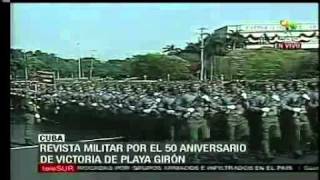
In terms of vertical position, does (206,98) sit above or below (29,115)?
above

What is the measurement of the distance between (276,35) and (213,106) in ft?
2.43

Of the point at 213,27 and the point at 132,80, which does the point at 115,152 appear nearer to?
the point at 132,80

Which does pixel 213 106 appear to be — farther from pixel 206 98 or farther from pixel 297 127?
pixel 297 127

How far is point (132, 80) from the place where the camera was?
730 cm

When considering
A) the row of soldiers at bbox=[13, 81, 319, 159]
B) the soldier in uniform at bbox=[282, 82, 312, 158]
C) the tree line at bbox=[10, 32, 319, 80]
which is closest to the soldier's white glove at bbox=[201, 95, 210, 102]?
the row of soldiers at bbox=[13, 81, 319, 159]

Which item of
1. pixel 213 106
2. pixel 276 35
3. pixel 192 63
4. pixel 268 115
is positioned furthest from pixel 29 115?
pixel 276 35

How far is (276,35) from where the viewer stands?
722 cm

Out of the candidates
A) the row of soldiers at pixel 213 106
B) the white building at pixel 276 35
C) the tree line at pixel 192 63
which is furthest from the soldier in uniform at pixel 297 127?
the white building at pixel 276 35

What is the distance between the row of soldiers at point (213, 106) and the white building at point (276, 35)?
30cm

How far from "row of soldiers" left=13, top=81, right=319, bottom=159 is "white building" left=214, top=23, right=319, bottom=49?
0.30 meters

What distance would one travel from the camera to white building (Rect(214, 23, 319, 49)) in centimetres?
722
